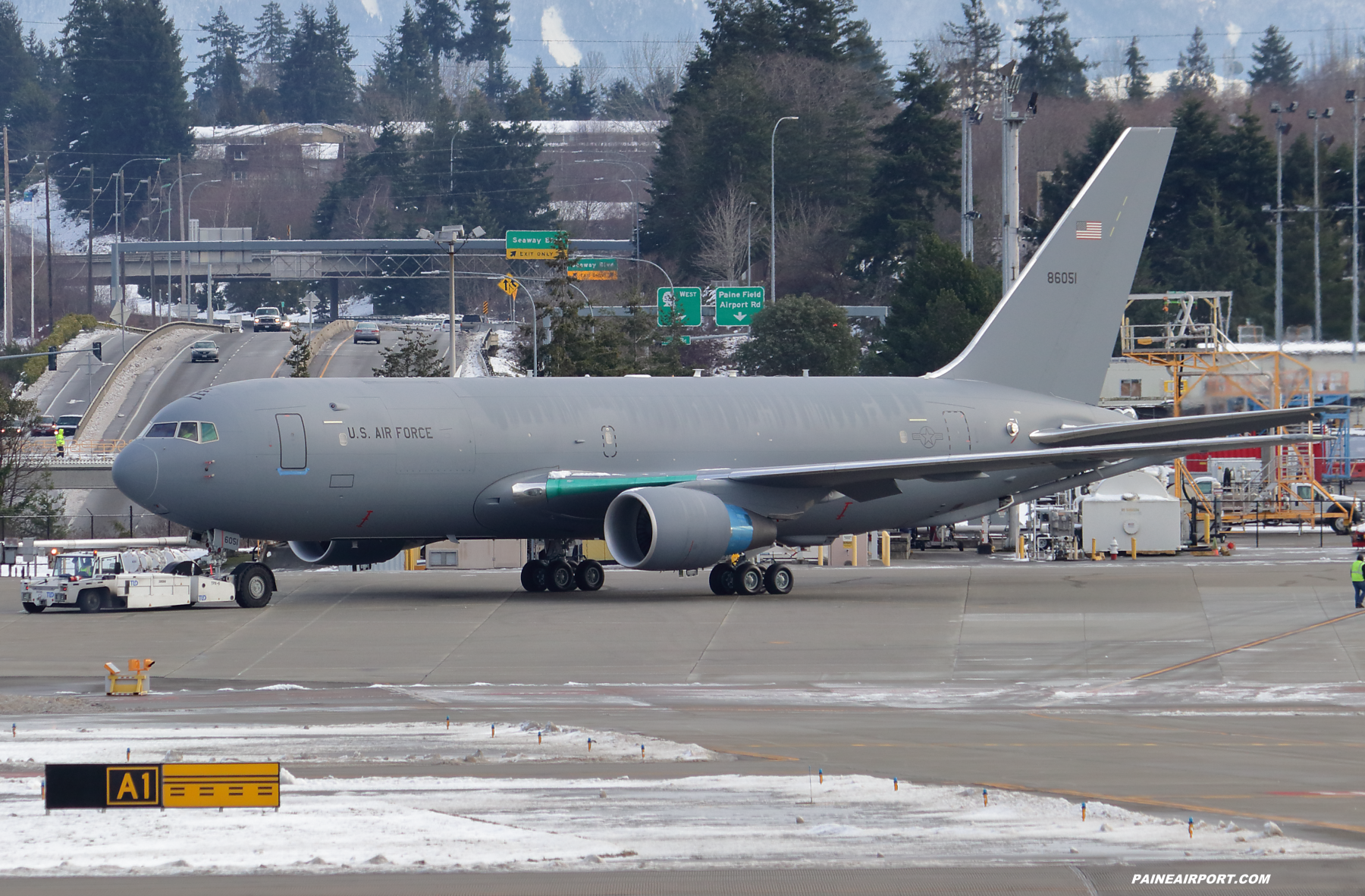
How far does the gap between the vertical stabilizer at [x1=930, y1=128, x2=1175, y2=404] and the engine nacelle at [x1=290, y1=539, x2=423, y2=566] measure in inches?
556

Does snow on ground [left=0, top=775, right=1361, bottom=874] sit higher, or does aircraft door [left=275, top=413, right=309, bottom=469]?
aircraft door [left=275, top=413, right=309, bottom=469]

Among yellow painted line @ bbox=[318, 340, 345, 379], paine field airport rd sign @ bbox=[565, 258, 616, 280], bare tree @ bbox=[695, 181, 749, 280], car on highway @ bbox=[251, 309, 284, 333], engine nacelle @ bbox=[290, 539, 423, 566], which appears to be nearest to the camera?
engine nacelle @ bbox=[290, 539, 423, 566]

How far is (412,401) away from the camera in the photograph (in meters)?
33.8

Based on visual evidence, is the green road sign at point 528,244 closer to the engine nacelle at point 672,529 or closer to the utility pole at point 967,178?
the utility pole at point 967,178

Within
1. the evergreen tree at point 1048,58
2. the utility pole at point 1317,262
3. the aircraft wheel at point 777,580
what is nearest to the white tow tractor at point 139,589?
the aircraft wheel at point 777,580

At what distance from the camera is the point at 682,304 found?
98.2m

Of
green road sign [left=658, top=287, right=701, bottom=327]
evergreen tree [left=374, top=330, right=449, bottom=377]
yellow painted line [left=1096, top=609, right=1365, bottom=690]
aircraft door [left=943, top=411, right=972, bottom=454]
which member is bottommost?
yellow painted line [left=1096, top=609, right=1365, bottom=690]

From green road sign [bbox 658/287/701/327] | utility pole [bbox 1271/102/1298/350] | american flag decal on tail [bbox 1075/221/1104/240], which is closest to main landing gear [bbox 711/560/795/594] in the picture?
american flag decal on tail [bbox 1075/221/1104/240]

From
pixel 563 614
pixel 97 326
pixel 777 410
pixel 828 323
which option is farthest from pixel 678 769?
pixel 97 326

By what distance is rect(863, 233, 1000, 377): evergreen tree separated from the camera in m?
75.8

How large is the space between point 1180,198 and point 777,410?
67.8m

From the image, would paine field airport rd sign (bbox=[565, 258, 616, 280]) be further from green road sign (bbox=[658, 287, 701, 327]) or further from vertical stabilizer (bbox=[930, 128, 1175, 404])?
vertical stabilizer (bbox=[930, 128, 1175, 404])

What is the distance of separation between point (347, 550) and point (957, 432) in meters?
14.1

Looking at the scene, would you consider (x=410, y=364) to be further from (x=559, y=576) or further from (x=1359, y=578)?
(x=1359, y=578)
